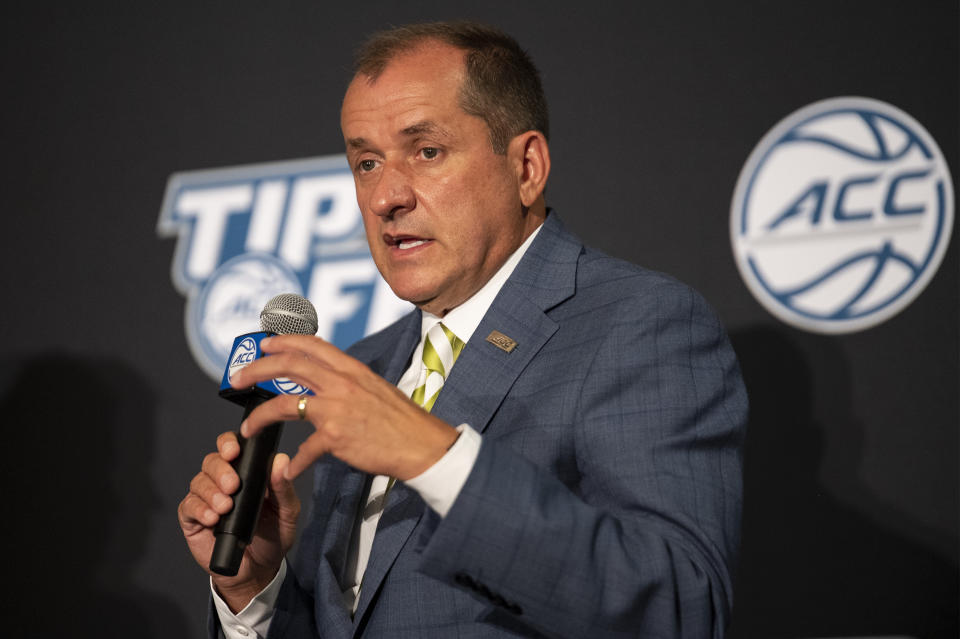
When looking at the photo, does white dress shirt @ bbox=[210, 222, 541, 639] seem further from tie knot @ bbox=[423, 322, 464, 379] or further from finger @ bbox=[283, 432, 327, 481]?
finger @ bbox=[283, 432, 327, 481]

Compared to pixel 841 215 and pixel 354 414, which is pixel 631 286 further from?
pixel 841 215

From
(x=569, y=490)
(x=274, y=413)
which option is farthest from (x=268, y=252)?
(x=569, y=490)

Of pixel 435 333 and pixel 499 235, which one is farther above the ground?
pixel 499 235

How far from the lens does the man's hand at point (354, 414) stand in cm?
120

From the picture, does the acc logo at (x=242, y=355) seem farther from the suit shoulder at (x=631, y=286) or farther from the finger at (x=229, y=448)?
the suit shoulder at (x=631, y=286)

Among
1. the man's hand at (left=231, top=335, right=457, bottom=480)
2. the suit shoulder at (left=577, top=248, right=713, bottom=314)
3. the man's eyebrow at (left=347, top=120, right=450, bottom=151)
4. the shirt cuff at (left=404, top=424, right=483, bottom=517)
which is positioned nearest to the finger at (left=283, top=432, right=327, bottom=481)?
the man's hand at (left=231, top=335, right=457, bottom=480)

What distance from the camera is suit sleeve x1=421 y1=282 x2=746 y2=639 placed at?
3.92 ft

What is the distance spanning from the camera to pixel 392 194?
178cm

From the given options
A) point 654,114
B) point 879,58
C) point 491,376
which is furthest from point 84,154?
point 879,58

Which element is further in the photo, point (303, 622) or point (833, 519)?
point (833, 519)

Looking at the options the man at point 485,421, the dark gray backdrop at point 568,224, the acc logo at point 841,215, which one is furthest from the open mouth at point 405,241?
the acc logo at point 841,215

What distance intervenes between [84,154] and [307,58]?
96 centimetres

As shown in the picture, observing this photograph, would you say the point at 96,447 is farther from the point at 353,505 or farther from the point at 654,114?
the point at 654,114

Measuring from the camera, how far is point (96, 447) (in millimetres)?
3309
